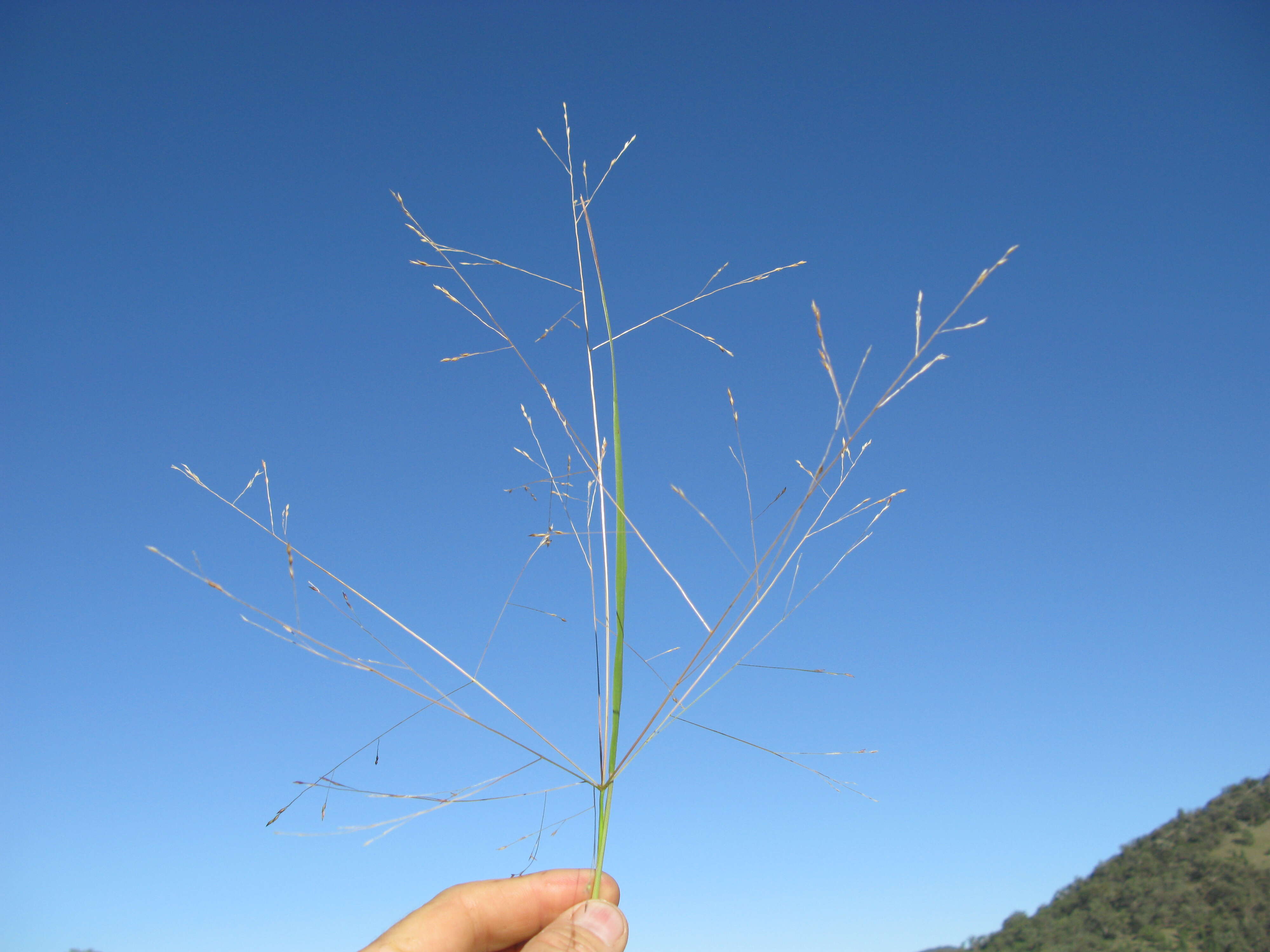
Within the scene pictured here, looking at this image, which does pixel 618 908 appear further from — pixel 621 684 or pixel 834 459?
pixel 834 459

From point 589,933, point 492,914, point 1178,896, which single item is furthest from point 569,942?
point 1178,896

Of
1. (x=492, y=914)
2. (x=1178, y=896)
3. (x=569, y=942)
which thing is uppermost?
(x=492, y=914)

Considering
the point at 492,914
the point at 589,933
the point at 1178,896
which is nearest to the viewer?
the point at 589,933

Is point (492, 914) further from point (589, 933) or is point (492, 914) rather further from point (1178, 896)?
point (1178, 896)

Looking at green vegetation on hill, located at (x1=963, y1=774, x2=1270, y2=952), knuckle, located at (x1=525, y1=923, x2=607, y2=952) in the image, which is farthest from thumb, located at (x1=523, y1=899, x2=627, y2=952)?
green vegetation on hill, located at (x1=963, y1=774, x2=1270, y2=952)

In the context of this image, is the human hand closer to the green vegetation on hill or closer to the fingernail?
the fingernail

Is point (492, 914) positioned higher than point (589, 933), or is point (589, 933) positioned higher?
point (492, 914)

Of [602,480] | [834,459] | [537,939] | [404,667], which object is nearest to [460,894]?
[537,939]
